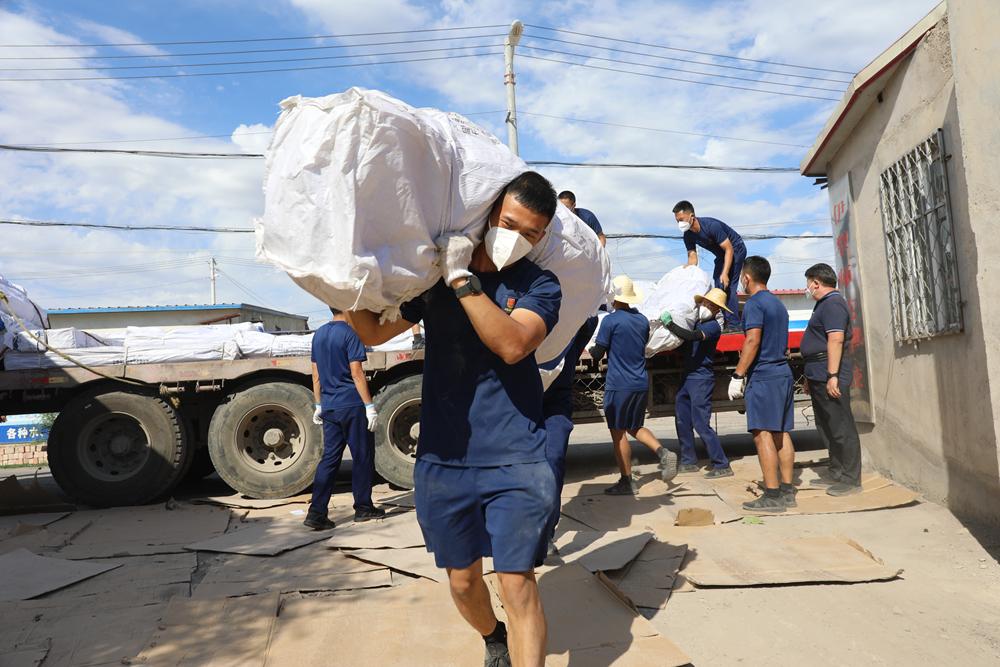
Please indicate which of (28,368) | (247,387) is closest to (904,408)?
(247,387)

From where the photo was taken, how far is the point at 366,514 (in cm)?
593

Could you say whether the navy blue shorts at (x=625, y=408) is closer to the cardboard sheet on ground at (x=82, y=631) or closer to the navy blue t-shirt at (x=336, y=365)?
the navy blue t-shirt at (x=336, y=365)

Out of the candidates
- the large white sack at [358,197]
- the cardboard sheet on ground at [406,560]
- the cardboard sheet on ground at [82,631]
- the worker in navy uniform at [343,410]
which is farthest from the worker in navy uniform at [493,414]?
the worker in navy uniform at [343,410]

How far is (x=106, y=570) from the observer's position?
15.2ft

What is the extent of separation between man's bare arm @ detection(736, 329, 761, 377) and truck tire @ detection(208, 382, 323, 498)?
384 centimetres

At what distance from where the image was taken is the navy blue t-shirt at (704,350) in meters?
6.97

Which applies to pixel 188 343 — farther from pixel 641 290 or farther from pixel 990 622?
pixel 990 622

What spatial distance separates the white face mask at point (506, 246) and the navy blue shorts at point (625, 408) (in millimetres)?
3963

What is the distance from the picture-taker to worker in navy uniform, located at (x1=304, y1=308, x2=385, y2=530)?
19.0 ft

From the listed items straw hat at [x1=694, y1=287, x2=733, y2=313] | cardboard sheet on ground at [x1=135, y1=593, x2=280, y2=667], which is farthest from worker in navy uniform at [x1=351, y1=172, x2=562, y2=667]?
straw hat at [x1=694, y1=287, x2=733, y2=313]

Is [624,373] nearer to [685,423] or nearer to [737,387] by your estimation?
[737,387]

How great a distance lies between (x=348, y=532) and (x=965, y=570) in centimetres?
389

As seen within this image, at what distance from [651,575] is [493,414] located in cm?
210

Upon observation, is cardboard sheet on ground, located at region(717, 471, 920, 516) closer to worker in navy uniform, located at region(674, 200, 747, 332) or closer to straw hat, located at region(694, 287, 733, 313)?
straw hat, located at region(694, 287, 733, 313)
